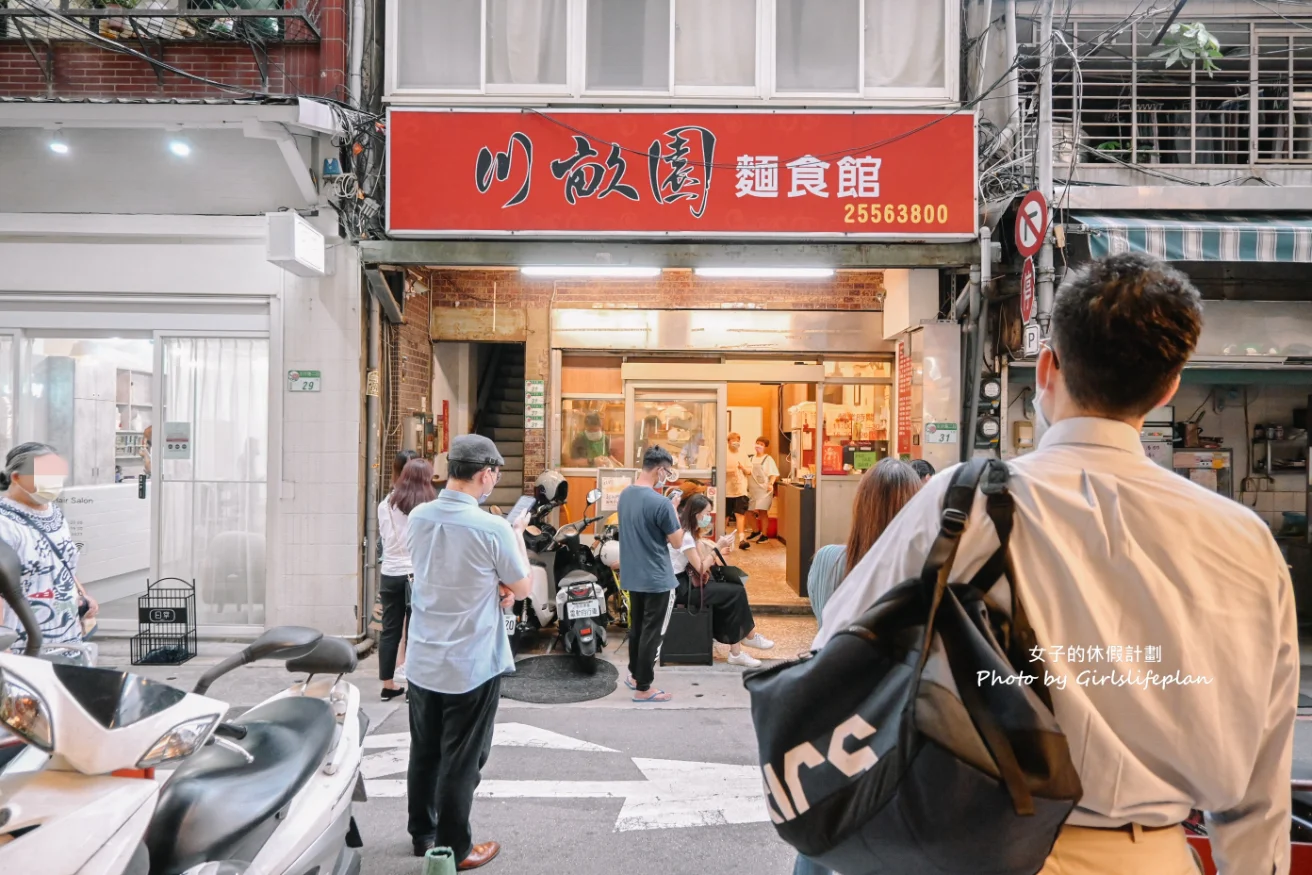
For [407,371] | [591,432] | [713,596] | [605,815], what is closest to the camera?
[605,815]

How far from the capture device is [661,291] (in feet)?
30.7

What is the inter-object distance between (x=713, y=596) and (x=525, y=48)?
5.61 m

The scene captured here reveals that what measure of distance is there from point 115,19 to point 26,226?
2.17 metres

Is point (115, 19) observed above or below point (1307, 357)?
above

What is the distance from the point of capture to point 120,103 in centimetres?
620

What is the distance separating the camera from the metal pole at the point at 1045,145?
20.4ft

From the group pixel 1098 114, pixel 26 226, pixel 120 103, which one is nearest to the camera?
pixel 120 103

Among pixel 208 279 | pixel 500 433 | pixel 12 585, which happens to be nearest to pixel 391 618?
pixel 12 585

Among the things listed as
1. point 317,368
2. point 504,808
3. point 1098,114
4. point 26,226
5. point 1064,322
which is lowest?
point 504,808

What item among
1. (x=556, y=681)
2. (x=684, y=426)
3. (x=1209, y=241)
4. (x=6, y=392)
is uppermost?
(x=1209, y=241)

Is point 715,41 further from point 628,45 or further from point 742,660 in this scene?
point 742,660

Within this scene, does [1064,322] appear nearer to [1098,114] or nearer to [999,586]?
[999,586]

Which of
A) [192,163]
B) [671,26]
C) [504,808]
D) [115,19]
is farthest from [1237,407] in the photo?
[115,19]

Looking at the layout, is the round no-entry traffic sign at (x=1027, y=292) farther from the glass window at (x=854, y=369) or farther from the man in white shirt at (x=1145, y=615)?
the man in white shirt at (x=1145, y=615)
